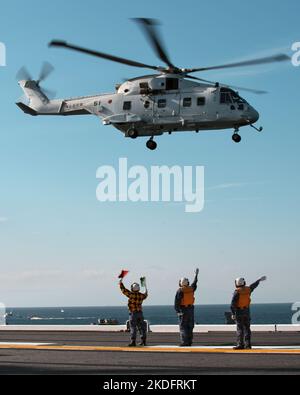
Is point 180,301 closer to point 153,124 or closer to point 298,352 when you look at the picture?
point 298,352

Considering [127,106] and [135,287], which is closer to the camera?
[135,287]

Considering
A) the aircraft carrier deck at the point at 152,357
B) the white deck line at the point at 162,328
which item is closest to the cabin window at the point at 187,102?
the white deck line at the point at 162,328

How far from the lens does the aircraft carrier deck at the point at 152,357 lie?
11.9 m

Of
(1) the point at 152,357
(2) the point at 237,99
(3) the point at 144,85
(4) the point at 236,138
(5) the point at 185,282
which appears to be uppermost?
(3) the point at 144,85

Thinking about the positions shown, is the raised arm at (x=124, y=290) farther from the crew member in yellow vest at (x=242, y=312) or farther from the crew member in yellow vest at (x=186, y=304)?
the crew member in yellow vest at (x=242, y=312)

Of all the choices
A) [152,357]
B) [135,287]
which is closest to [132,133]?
[135,287]

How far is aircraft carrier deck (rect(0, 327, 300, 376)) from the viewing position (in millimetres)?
11875

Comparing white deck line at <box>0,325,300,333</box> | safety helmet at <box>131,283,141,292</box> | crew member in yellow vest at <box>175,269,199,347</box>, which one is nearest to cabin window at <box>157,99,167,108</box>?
white deck line at <box>0,325,300,333</box>

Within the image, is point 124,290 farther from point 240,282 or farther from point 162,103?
point 162,103

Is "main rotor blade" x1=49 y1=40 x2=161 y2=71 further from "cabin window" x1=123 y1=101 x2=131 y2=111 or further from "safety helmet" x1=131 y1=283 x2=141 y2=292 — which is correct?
"safety helmet" x1=131 y1=283 x2=141 y2=292

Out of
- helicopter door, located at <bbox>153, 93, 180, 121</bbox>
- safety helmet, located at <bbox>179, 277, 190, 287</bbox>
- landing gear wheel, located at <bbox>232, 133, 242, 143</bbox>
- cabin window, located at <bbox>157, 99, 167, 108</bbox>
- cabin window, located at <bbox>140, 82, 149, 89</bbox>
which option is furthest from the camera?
cabin window, located at <bbox>140, 82, 149, 89</bbox>

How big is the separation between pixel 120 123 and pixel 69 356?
18358mm

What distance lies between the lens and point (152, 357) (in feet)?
46.7
